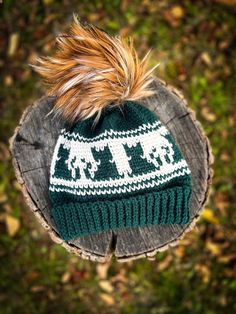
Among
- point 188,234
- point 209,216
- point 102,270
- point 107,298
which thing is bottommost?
point 107,298

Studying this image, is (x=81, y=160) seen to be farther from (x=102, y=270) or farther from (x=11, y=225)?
(x=102, y=270)

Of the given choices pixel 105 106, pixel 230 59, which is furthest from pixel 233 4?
pixel 105 106

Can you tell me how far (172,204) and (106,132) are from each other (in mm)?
593

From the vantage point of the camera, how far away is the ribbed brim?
244 centimetres

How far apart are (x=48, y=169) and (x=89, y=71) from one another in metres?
0.69

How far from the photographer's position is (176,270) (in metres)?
3.84

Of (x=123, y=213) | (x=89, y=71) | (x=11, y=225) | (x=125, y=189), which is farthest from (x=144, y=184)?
(x=11, y=225)

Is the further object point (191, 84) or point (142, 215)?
point (191, 84)

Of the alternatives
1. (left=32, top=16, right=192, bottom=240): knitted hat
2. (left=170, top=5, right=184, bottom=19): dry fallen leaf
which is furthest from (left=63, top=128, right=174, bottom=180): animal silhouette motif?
(left=170, top=5, right=184, bottom=19): dry fallen leaf

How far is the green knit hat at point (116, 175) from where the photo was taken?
2.42 meters

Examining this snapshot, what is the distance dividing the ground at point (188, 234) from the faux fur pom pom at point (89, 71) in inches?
59.1

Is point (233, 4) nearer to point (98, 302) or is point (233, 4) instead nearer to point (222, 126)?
point (222, 126)

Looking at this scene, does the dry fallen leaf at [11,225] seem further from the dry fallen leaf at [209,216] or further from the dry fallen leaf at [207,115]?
the dry fallen leaf at [207,115]

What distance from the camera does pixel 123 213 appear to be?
2.48 meters
